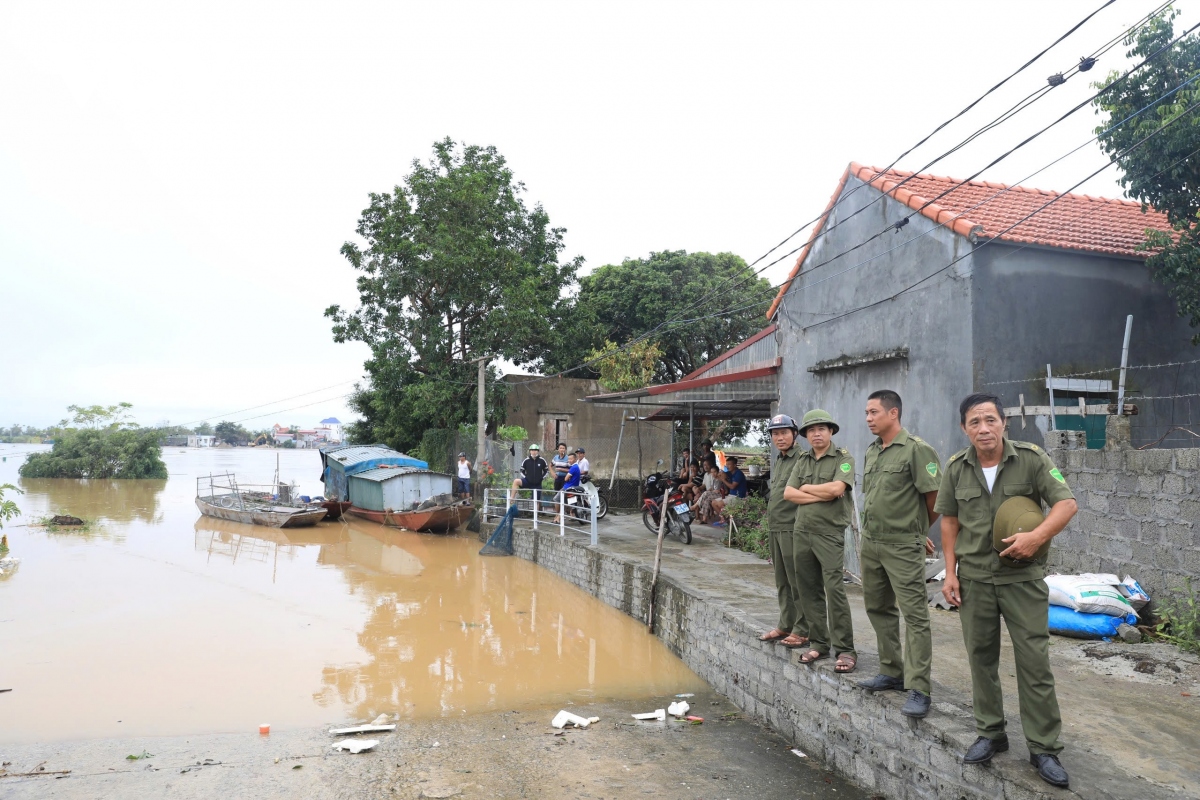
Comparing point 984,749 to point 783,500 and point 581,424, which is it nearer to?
point 783,500

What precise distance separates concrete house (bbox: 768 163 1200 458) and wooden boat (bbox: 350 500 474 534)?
11.4m

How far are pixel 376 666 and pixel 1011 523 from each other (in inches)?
281

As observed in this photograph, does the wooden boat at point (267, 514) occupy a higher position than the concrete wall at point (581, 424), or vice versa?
the concrete wall at point (581, 424)

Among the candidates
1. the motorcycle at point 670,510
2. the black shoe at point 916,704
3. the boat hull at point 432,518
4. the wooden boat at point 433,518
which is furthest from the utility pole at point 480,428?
the black shoe at point 916,704

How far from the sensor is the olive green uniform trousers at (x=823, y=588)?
16.1 feet

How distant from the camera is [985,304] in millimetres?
8406

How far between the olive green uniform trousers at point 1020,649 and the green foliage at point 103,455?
46217mm

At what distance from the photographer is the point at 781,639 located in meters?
5.68

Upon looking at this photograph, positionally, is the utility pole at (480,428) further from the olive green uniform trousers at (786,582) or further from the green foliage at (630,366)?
the olive green uniform trousers at (786,582)

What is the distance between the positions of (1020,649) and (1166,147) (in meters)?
7.42

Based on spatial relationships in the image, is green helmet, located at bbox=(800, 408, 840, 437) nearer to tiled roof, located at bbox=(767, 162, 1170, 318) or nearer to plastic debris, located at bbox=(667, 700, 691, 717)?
plastic debris, located at bbox=(667, 700, 691, 717)

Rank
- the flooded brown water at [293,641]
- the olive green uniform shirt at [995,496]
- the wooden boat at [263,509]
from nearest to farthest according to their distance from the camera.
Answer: the olive green uniform shirt at [995,496] → the flooded brown water at [293,641] → the wooden boat at [263,509]

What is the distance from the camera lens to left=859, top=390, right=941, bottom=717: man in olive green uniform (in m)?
4.07

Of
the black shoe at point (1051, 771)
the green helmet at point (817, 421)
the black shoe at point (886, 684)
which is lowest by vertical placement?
Result: the black shoe at point (886, 684)
